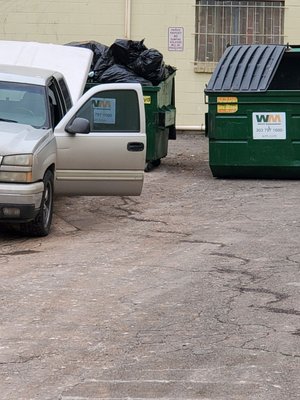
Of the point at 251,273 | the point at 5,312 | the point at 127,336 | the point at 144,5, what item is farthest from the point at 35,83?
the point at 144,5

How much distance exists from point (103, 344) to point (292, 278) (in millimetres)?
2597

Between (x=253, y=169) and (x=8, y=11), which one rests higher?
(x=8, y=11)

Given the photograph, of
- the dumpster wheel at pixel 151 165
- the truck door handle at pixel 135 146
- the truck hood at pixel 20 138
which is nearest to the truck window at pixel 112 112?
the truck door handle at pixel 135 146

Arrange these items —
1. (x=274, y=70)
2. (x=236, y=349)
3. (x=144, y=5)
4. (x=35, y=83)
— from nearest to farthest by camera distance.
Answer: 1. (x=236, y=349)
2. (x=35, y=83)
3. (x=274, y=70)
4. (x=144, y=5)

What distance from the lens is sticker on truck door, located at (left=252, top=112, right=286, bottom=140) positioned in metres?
15.8

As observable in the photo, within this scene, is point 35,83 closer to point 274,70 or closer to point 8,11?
point 274,70

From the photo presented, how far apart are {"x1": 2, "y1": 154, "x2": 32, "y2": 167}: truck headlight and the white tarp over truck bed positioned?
10.4 feet

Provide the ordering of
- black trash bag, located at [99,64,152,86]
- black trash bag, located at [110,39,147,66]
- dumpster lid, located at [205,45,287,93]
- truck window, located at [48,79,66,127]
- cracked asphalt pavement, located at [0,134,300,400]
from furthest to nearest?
black trash bag, located at [110,39,147,66] < black trash bag, located at [99,64,152,86] < dumpster lid, located at [205,45,287,93] < truck window, located at [48,79,66,127] < cracked asphalt pavement, located at [0,134,300,400]

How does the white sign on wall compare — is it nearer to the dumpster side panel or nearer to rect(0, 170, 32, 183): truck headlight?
the dumpster side panel

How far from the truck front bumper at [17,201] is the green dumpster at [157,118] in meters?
6.21

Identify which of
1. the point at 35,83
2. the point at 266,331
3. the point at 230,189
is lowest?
the point at 230,189

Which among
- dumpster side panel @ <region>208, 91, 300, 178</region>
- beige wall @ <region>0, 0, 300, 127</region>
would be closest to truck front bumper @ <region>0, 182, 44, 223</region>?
dumpster side panel @ <region>208, 91, 300, 178</region>

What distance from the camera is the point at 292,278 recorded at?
895 cm

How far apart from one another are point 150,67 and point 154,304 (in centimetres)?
→ 953
